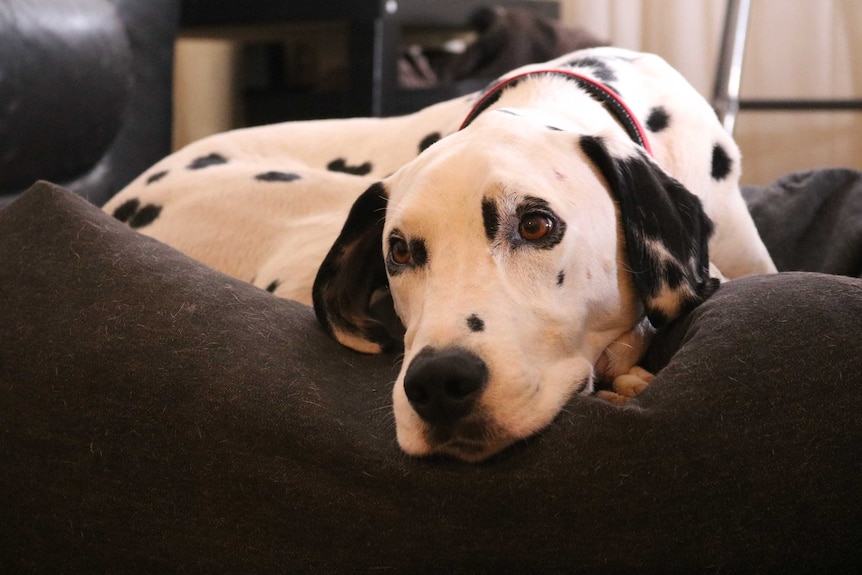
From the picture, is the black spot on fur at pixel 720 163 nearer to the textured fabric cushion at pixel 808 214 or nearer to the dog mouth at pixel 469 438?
the textured fabric cushion at pixel 808 214

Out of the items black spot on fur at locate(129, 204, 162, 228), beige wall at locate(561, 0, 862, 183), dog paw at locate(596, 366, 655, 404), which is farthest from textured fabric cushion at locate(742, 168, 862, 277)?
beige wall at locate(561, 0, 862, 183)

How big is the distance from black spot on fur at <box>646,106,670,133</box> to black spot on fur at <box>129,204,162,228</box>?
123cm

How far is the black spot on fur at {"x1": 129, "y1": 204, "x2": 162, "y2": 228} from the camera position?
2424 mm

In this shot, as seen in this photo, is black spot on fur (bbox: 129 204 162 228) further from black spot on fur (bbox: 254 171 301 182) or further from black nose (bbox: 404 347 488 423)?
black nose (bbox: 404 347 488 423)

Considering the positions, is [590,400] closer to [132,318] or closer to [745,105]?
[132,318]

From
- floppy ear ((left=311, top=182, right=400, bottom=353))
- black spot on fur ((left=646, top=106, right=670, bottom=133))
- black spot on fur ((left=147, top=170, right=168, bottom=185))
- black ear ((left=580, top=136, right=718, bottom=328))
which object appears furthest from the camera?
black spot on fur ((left=147, top=170, right=168, bottom=185))

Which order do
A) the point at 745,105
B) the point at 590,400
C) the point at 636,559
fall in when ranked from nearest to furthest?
the point at 636,559
the point at 590,400
the point at 745,105

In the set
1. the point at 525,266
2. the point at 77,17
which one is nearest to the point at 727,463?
the point at 525,266

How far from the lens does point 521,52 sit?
166 inches

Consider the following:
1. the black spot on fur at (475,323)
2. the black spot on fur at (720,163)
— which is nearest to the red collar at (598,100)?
the black spot on fur at (720,163)

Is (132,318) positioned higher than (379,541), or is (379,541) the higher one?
(132,318)

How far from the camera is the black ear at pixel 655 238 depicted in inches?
59.9

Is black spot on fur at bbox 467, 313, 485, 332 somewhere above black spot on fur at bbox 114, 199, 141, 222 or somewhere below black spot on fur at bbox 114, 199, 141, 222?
above

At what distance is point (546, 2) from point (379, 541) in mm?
4523
